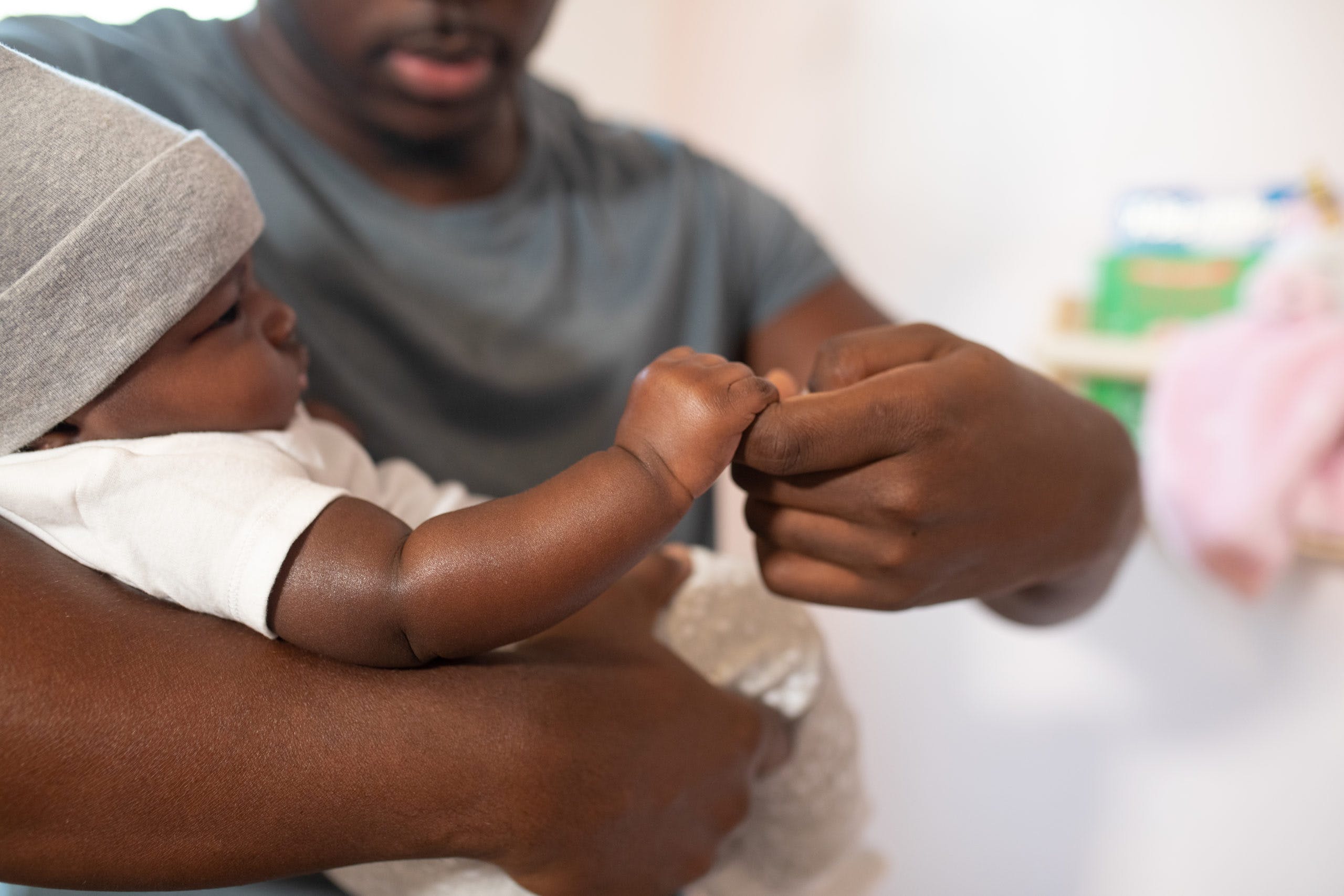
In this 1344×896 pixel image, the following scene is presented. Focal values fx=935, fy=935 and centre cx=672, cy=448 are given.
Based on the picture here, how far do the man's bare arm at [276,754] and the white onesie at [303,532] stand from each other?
3 cm

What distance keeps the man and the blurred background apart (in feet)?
1.87

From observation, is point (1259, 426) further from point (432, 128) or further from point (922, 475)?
point (432, 128)

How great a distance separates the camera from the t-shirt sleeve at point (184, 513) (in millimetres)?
448

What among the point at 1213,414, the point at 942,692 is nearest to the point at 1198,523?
the point at 1213,414

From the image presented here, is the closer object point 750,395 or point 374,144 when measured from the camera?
point 750,395

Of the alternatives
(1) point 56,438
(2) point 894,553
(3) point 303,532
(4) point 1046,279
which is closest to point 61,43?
(1) point 56,438

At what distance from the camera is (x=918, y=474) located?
54 cm

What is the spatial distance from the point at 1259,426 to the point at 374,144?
0.91 meters

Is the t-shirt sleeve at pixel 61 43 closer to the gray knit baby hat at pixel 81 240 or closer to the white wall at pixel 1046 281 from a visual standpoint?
the gray knit baby hat at pixel 81 240

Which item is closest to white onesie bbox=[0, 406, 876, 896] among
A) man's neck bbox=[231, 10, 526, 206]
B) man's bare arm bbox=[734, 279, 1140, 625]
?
man's bare arm bbox=[734, 279, 1140, 625]

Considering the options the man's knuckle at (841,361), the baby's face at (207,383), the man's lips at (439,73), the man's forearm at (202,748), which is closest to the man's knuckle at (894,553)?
the man's knuckle at (841,361)

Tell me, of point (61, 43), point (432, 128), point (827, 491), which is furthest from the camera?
point (432, 128)

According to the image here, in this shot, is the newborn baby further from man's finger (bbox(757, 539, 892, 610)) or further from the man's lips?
the man's lips

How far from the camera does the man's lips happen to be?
29.3 inches
